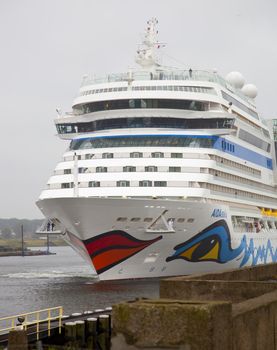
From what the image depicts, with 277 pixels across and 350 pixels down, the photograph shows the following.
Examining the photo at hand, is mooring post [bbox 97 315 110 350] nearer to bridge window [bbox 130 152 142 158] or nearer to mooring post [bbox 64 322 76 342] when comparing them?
mooring post [bbox 64 322 76 342]

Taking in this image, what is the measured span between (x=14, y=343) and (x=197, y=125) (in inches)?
1050

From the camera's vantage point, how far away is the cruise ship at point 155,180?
33.1 meters

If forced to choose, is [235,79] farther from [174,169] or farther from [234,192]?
[174,169]

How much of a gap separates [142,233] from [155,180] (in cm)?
316

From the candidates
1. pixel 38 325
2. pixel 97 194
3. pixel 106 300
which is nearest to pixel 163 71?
pixel 97 194

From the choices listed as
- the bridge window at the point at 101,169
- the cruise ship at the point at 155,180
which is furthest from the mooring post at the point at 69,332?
the bridge window at the point at 101,169

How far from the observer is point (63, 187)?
36656 mm

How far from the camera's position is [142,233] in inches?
1309

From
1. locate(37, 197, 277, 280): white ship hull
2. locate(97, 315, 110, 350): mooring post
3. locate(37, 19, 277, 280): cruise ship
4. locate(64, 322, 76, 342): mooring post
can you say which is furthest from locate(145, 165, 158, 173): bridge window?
locate(64, 322, 76, 342): mooring post

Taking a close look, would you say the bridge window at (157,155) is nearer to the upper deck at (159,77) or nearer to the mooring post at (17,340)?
the upper deck at (159,77)

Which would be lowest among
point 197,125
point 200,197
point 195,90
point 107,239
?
point 107,239

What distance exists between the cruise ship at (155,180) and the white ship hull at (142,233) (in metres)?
0.05

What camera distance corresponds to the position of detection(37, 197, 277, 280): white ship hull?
107 ft

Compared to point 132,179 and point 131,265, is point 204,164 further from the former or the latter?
point 131,265
